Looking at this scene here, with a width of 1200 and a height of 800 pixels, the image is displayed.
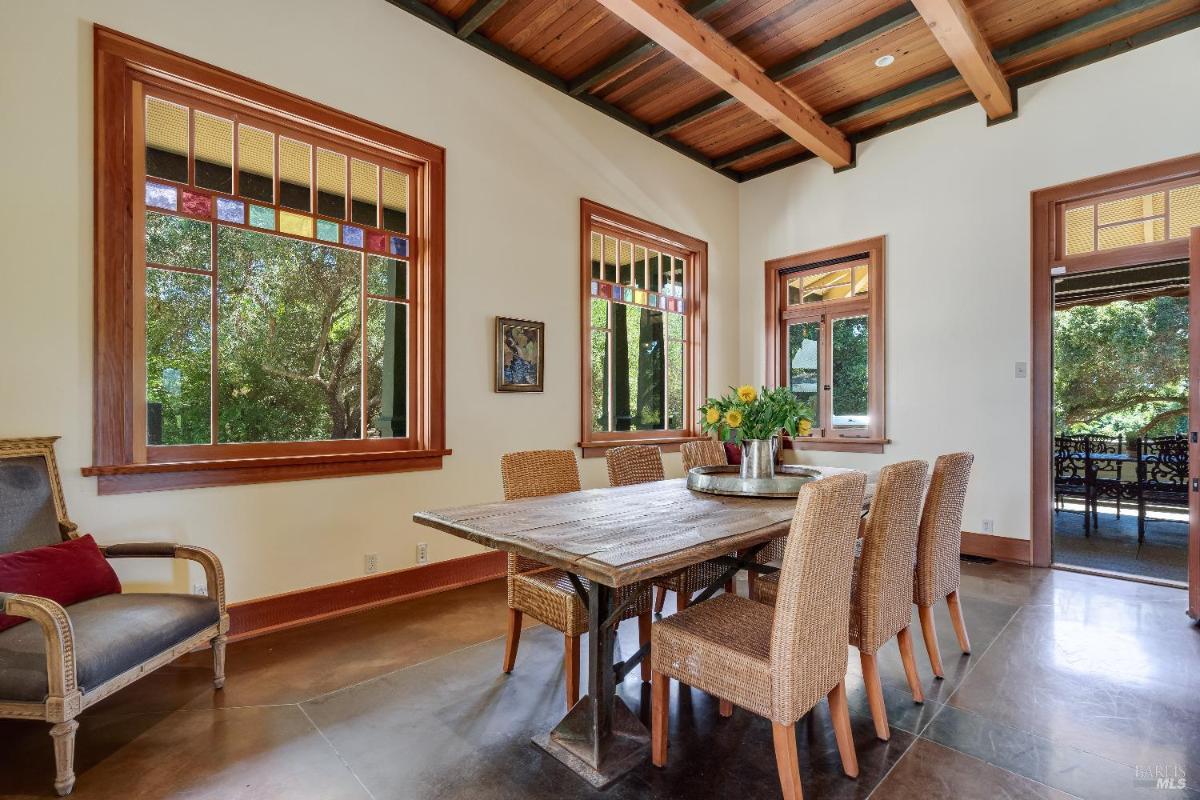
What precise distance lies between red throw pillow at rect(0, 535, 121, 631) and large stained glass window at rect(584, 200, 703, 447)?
9.20 ft

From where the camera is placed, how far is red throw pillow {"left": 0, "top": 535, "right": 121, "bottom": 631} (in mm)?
1875

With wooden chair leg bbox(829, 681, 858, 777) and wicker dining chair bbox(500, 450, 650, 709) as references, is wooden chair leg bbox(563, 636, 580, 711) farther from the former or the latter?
wooden chair leg bbox(829, 681, 858, 777)

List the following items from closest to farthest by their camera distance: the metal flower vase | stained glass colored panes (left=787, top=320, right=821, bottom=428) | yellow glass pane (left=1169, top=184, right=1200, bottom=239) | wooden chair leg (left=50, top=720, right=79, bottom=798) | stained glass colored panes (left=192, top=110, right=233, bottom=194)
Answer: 1. wooden chair leg (left=50, top=720, right=79, bottom=798)
2. the metal flower vase
3. stained glass colored panes (left=192, top=110, right=233, bottom=194)
4. yellow glass pane (left=1169, top=184, right=1200, bottom=239)
5. stained glass colored panes (left=787, top=320, right=821, bottom=428)

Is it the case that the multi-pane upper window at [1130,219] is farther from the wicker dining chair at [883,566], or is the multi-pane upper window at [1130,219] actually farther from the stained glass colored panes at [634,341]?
the wicker dining chair at [883,566]

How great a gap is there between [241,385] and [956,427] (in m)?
4.81

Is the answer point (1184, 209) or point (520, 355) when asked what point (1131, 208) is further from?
point (520, 355)

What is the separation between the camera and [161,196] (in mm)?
2615

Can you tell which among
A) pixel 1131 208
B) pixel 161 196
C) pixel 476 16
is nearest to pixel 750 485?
pixel 161 196

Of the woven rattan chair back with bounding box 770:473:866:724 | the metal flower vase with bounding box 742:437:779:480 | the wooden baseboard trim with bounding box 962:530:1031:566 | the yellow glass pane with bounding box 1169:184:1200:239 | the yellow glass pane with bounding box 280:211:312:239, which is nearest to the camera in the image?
the woven rattan chair back with bounding box 770:473:866:724

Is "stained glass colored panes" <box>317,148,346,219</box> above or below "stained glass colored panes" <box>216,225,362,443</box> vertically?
above

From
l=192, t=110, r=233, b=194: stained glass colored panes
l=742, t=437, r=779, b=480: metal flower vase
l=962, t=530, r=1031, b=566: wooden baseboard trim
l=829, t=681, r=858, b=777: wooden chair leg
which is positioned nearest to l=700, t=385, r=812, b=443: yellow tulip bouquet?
l=742, t=437, r=779, b=480: metal flower vase

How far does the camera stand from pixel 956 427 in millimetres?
4441

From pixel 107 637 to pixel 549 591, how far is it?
4.57ft

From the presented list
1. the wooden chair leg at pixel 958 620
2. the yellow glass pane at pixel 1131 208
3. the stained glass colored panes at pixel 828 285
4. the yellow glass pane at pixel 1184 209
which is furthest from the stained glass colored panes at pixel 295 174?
the yellow glass pane at pixel 1184 209
